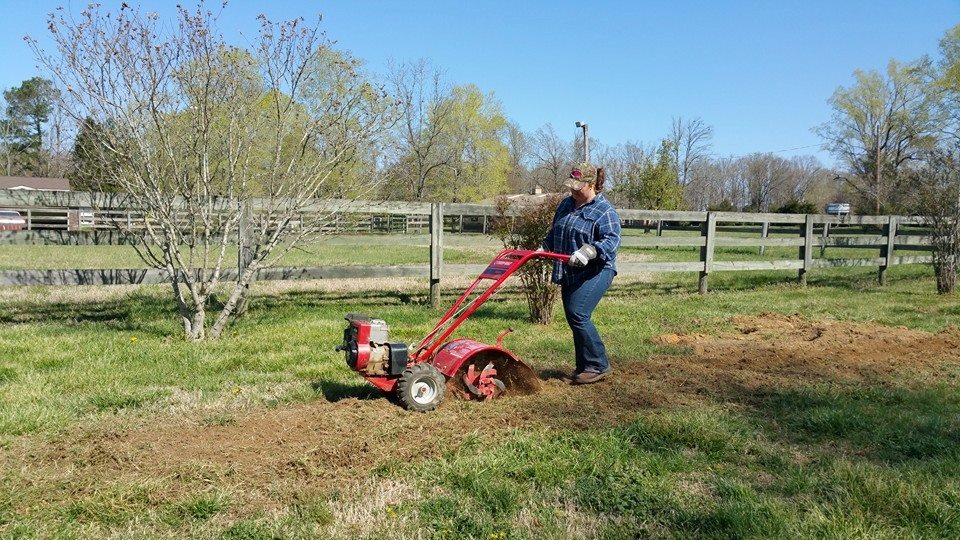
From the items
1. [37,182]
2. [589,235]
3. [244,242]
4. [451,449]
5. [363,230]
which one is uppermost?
[37,182]

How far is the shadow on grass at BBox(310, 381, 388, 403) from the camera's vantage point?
17.8 ft

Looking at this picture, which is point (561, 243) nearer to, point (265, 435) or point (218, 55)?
point (265, 435)

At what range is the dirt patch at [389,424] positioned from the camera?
391 centimetres

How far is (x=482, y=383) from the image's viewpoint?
5.44 m

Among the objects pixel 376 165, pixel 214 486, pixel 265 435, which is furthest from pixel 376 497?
pixel 376 165

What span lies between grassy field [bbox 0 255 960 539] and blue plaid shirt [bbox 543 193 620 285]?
983mm

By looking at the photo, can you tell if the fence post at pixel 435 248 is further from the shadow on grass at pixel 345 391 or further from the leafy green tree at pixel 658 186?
the leafy green tree at pixel 658 186

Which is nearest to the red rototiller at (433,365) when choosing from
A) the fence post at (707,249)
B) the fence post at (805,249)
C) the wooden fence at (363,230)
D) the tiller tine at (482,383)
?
the tiller tine at (482,383)

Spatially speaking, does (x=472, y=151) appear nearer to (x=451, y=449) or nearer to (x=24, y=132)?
(x=24, y=132)

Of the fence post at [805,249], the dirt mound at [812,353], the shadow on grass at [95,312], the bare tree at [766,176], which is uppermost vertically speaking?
the bare tree at [766,176]

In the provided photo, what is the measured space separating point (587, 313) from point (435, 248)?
4629 mm

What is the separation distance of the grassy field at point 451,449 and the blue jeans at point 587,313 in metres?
0.29

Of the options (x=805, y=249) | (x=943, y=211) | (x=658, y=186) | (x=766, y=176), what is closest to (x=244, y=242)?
(x=805, y=249)

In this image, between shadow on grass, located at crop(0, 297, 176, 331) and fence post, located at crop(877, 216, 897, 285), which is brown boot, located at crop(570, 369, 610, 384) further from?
fence post, located at crop(877, 216, 897, 285)
